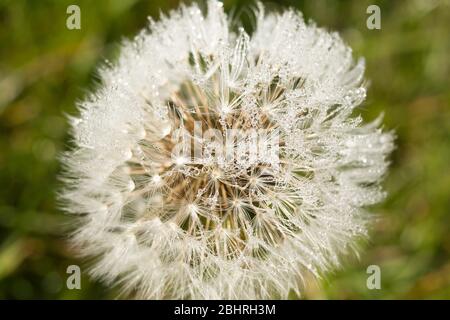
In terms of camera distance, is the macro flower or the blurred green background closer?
the macro flower

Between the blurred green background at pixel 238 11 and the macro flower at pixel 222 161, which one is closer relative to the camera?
the macro flower at pixel 222 161

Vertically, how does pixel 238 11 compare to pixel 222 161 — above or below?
above

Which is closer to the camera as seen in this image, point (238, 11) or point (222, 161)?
Result: point (222, 161)
